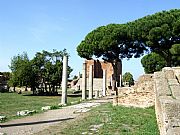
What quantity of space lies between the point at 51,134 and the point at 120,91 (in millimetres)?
7002

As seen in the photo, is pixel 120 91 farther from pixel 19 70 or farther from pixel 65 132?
pixel 19 70

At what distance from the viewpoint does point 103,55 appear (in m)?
33.9

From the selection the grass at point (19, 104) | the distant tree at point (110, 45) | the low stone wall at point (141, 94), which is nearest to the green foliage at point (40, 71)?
the distant tree at point (110, 45)

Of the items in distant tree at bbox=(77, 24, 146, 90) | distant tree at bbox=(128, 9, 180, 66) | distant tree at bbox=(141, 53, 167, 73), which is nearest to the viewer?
distant tree at bbox=(128, 9, 180, 66)

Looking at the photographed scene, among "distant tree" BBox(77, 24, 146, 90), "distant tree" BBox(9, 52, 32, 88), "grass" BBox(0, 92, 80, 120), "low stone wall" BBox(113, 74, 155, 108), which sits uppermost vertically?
"distant tree" BBox(77, 24, 146, 90)

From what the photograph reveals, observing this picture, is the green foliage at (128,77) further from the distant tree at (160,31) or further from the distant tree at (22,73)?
the distant tree at (160,31)

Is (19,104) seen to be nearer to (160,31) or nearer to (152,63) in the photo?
(160,31)

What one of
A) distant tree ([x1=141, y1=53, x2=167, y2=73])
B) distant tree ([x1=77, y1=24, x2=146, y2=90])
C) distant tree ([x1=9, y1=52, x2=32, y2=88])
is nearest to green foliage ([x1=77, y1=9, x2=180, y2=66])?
distant tree ([x1=77, y1=24, x2=146, y2=90])

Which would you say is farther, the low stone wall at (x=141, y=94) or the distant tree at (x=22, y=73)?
the distant tree at (x=22, y=73)

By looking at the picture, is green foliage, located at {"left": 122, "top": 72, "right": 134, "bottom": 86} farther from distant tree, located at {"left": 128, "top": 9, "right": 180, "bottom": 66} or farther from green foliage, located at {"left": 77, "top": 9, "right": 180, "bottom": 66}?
distant tree, located at {"left": 128, "top": 9, "right": 180, "bottom": 66}

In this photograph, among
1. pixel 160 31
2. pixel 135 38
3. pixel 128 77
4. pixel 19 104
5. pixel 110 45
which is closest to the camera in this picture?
pixel 19 104

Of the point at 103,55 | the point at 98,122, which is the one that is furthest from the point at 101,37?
the point at 98,122

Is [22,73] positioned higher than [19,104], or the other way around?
[22,73]

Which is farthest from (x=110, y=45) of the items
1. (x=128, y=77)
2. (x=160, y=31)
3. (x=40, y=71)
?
(x=128, y=77)
